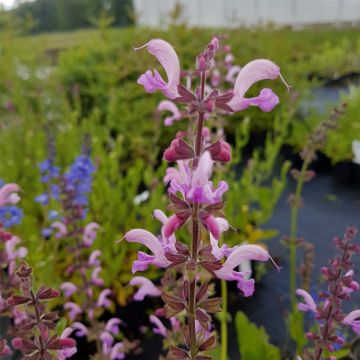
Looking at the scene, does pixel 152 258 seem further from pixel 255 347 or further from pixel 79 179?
pixel 79 179

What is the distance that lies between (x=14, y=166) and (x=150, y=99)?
1.52 m

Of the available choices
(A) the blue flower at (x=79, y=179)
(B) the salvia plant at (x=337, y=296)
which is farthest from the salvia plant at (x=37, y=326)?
(A) the blue flower at (x=79, y=179)

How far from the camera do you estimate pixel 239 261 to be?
0.70m

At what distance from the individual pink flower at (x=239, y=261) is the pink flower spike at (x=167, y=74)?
0.27 metres

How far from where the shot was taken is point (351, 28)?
353 inches

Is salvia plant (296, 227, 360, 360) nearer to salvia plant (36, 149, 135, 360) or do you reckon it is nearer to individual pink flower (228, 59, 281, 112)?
individual pink flower (228, 59, 281, 112)

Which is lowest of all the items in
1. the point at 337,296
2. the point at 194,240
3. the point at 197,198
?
the point at 337,296

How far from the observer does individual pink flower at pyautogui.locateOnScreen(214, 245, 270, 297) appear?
0.67 meters

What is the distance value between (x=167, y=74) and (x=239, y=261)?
320mm

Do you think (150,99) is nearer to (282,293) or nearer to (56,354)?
(282,293)

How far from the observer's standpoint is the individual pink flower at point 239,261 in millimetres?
667

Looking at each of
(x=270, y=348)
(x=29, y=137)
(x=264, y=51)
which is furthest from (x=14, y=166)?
(x=264, y=51)

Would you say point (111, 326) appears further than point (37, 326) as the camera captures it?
Yes

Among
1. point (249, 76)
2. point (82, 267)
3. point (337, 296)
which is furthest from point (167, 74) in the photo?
point (82, 267)
